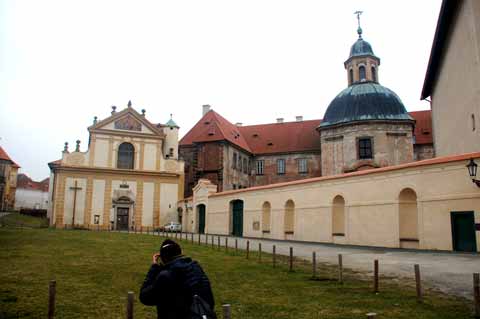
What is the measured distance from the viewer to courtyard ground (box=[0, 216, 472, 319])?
7.68m

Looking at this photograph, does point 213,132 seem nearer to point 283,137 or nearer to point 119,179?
point 283,137

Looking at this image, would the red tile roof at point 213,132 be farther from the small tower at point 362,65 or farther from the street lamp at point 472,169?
the street lamp at point 472,169

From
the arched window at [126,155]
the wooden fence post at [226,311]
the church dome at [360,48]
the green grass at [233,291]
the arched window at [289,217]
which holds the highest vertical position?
the church dome at [360,48]

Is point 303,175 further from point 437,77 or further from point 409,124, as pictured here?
point 437,77

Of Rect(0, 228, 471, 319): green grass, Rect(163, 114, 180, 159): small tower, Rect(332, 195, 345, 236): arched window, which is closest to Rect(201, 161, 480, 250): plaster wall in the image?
Rect(332, 195, 345, 236): arched window

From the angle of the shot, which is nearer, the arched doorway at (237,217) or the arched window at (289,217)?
the arched window at (289,217)

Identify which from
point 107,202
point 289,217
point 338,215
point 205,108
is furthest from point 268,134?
point 338,215

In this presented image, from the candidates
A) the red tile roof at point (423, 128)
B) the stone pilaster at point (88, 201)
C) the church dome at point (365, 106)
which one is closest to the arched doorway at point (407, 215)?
the church dome at point (365, 106)

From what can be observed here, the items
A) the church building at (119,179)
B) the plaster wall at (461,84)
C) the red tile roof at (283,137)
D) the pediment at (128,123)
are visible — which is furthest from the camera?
the red tile roof at (283,137)

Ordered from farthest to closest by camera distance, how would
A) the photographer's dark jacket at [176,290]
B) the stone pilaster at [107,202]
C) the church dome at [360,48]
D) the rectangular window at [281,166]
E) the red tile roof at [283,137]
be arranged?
the rectangular window at [281,166]
the red tile roof at [283,137]
the church dome at [360,48]
the stone pilaster at [107,202]
the photographer's dark jacket at [176,290]

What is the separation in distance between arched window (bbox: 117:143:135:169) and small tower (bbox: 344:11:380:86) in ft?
82.0

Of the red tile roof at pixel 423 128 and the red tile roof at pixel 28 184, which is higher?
the red tile roof at pixel 423 128

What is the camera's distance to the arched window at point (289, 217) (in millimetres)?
27625

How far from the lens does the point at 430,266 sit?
43.4 ft
